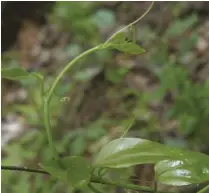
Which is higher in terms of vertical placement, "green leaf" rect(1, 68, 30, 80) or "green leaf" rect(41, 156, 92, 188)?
"green leaf" rect(1, 68, 30, 80)

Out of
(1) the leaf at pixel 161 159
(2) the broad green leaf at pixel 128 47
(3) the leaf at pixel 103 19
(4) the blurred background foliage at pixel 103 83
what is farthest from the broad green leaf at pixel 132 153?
(3) the leaf at pixel 103 19

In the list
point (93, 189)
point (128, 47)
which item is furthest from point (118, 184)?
point (128, 47)

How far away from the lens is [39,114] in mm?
1764

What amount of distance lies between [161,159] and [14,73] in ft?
0.60

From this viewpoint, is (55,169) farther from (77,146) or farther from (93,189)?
(77,146)

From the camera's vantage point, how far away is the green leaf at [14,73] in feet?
1.86

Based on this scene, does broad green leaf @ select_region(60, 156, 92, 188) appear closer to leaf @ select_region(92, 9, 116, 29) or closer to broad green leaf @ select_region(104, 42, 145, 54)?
broad green leaf @ select_region(104, 42, 145, 54)

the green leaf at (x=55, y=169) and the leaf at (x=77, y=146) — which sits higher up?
the leaf at (x=77, y=146)

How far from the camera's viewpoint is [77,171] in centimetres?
54

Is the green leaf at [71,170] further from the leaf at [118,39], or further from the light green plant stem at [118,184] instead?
the leaf at [118,39]

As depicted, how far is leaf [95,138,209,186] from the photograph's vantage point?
535mm

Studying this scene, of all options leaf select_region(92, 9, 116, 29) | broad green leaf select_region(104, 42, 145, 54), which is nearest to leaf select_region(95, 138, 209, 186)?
broad green leaf select_region(104, 42, 145, 54)

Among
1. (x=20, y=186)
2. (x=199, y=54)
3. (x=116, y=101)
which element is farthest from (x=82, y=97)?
(x=20, y=186)

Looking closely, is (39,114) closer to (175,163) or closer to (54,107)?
(54,107)
